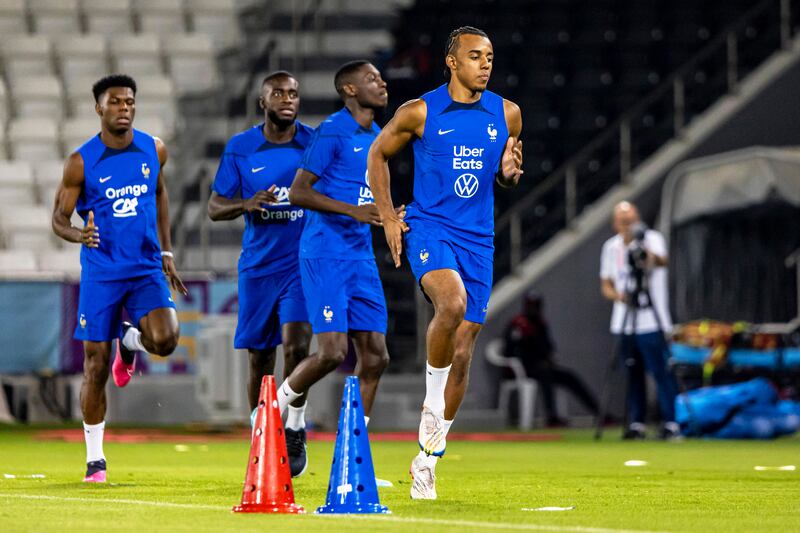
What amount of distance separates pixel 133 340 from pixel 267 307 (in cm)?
84

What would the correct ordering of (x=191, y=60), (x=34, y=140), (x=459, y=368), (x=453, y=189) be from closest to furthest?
1. (x=453, y=189)
2. (x=459, y=368)
3. (x=34, y=140)
4. (x=191, y=60)

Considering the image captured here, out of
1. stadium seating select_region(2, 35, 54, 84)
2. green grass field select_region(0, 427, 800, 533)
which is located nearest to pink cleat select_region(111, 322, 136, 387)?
green grass field select_region(0, 427, 800, 533)

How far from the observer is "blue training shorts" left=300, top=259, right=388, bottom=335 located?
9.30m

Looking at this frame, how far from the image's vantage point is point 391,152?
818 cm

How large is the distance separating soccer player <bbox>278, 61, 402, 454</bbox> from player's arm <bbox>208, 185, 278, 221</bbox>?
1.10 ft

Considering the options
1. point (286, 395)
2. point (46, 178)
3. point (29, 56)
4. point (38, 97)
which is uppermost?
point (29, 56)

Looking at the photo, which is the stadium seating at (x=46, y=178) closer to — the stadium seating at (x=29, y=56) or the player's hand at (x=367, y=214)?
the stadium seating at (x=29, y=56)

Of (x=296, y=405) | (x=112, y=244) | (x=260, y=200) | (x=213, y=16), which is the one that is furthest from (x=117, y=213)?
(x=213, y=16)

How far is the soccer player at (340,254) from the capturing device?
9.30 meters

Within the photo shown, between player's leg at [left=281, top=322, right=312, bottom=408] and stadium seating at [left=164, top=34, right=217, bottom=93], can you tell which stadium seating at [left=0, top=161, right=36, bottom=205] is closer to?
stadium seating at [left=164, top=34, right=217, bottom=93]

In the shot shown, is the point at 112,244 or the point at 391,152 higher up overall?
the point at 391,152

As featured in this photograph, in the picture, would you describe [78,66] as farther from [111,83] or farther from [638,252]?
[111,83]

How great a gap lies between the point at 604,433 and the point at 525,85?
6654 millimetres

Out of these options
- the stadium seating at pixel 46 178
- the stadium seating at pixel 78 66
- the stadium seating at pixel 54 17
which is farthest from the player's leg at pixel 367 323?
the stadium seating at pixel 54 17
